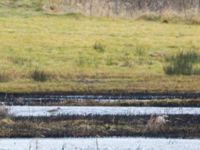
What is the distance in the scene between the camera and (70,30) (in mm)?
27688

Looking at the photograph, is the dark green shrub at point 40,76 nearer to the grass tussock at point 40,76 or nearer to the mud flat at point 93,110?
the grass tussock at point 40,76

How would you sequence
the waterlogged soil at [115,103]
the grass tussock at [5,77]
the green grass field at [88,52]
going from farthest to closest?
the grass tussock at [5,77], the green grass field at [88,52], the waterlogged soil at [115,103]

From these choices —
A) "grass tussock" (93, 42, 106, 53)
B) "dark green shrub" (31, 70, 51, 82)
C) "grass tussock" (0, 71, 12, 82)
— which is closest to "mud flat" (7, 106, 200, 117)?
"grass tussock" (0, 71, 12, 82)

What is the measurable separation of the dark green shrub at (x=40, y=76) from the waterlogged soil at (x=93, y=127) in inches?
227

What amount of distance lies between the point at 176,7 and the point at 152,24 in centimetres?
325

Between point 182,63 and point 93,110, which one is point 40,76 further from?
point 93,110

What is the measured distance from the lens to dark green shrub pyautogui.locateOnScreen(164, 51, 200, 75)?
21062 millimetres

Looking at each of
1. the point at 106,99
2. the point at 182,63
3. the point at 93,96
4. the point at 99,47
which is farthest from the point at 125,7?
the point at 106,99

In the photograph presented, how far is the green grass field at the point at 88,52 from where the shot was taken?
18703 millimetres

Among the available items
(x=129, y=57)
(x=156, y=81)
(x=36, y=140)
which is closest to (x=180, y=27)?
(x=129, y=57)

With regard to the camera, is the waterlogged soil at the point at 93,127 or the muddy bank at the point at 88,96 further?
the muddy bank at the point at 88,96

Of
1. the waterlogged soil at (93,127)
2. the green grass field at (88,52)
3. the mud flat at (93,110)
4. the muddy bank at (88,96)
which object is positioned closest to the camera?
the waterlogged soil at (93,127)

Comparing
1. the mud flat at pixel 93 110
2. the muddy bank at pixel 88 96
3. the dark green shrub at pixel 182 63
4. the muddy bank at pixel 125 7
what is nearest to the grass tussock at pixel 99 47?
the dark green shrub at pixel 182 63

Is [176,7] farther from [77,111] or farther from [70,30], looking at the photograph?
[77,111]
